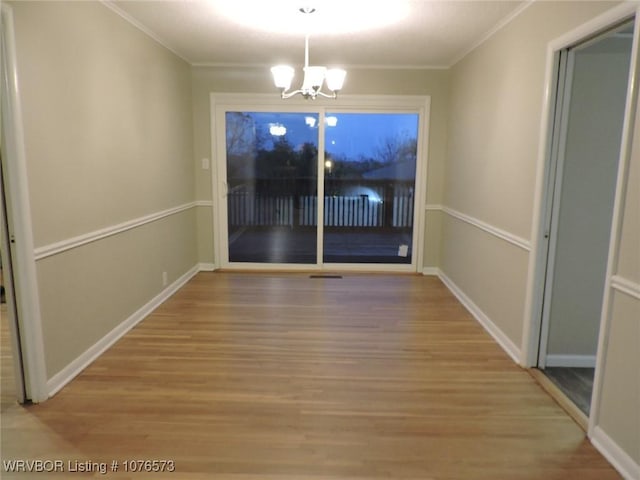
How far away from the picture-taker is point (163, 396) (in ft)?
8.16

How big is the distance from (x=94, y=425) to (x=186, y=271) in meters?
2.78

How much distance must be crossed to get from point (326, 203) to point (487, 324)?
251cm

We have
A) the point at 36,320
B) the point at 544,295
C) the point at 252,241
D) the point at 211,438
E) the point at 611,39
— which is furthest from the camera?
the point at 252,241

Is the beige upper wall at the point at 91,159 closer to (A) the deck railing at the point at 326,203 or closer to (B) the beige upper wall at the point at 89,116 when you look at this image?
(B) the beige upper wall at the point at 89,116

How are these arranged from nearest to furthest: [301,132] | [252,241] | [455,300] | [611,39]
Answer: [611,39] < [455,300] < [301,132] < [252,241]

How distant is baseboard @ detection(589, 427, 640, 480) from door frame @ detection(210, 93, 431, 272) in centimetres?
338

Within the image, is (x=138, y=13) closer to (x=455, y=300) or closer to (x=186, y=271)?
(x=186, y=271)

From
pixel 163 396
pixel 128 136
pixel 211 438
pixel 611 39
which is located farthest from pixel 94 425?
pixel 611 39

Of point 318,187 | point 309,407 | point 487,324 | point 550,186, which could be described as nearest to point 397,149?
point 318,187

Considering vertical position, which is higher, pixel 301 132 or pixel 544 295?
pixel 301 132

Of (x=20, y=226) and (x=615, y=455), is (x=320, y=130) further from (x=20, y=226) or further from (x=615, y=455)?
(x=615, y=455)

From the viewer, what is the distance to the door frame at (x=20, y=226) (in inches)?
82.6

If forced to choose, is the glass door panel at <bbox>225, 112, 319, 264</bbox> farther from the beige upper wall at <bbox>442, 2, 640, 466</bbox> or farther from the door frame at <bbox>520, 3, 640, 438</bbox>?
the door frame at <bbox>520, 3, 640, 438</bbox>

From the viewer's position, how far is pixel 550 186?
269 centimetres
